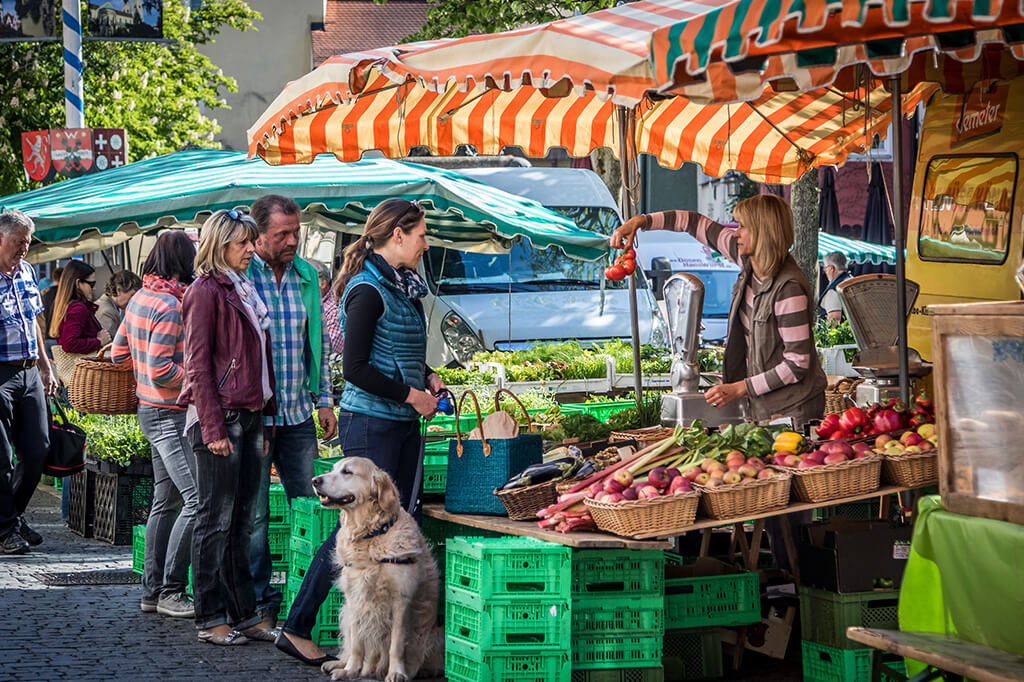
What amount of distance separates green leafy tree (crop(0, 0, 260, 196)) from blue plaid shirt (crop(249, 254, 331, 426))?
1337 centimetres

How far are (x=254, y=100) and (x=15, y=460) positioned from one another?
35712mm

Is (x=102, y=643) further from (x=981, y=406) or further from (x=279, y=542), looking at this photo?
(x=981, y=406)

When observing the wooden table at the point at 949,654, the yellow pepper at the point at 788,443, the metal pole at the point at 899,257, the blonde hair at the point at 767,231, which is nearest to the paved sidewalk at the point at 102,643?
the yellow pepper at the point at 788,443

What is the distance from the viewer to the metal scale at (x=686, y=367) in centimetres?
727

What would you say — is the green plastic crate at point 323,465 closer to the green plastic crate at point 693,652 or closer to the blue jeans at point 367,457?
the blue jeans at point 367,457

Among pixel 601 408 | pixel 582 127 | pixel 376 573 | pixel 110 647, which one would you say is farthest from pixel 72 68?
pixel 376 573

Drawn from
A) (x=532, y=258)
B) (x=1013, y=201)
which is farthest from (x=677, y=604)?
(x=532, y=258)

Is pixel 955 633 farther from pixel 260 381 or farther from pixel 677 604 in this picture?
pixel 260 381

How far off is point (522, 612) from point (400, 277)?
1.68 metres

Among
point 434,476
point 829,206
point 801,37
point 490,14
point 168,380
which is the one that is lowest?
point 434,476

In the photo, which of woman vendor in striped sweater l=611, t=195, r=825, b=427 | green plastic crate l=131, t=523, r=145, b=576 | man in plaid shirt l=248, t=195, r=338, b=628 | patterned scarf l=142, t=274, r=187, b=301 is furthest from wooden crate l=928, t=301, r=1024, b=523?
green plastic crate l=131, t=523, r=145, b=576

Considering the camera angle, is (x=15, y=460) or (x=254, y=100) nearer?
(x=15, y=460)

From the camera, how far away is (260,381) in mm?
7082

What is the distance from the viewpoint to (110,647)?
7312 millimetres
